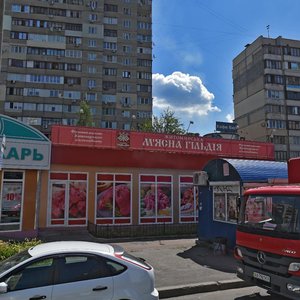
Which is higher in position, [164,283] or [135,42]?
[135,42]

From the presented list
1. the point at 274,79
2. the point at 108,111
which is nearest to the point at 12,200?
the point at 108,111

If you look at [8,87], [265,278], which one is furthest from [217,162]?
[8,87]

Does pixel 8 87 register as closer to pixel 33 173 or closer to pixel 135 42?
pixel 135 42

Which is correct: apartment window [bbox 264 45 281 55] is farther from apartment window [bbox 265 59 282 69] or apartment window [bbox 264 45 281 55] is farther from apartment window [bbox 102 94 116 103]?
apartment window [bbox 102 94 116 103]

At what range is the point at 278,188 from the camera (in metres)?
7.88

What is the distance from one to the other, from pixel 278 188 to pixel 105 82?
195ft

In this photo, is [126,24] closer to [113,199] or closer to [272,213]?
[113,199]

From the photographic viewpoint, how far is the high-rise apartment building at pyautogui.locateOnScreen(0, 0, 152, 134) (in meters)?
59.5

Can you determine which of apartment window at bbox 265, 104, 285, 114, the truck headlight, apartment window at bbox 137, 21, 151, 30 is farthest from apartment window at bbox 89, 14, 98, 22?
the truck headlight

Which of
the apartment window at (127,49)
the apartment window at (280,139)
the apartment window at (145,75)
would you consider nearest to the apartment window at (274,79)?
the apartment window at (280,139)

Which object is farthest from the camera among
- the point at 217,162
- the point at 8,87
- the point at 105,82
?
the point at 105,82

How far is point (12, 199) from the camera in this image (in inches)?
632

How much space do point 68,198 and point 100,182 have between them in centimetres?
187

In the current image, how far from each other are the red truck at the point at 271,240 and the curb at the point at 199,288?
1.11 m
